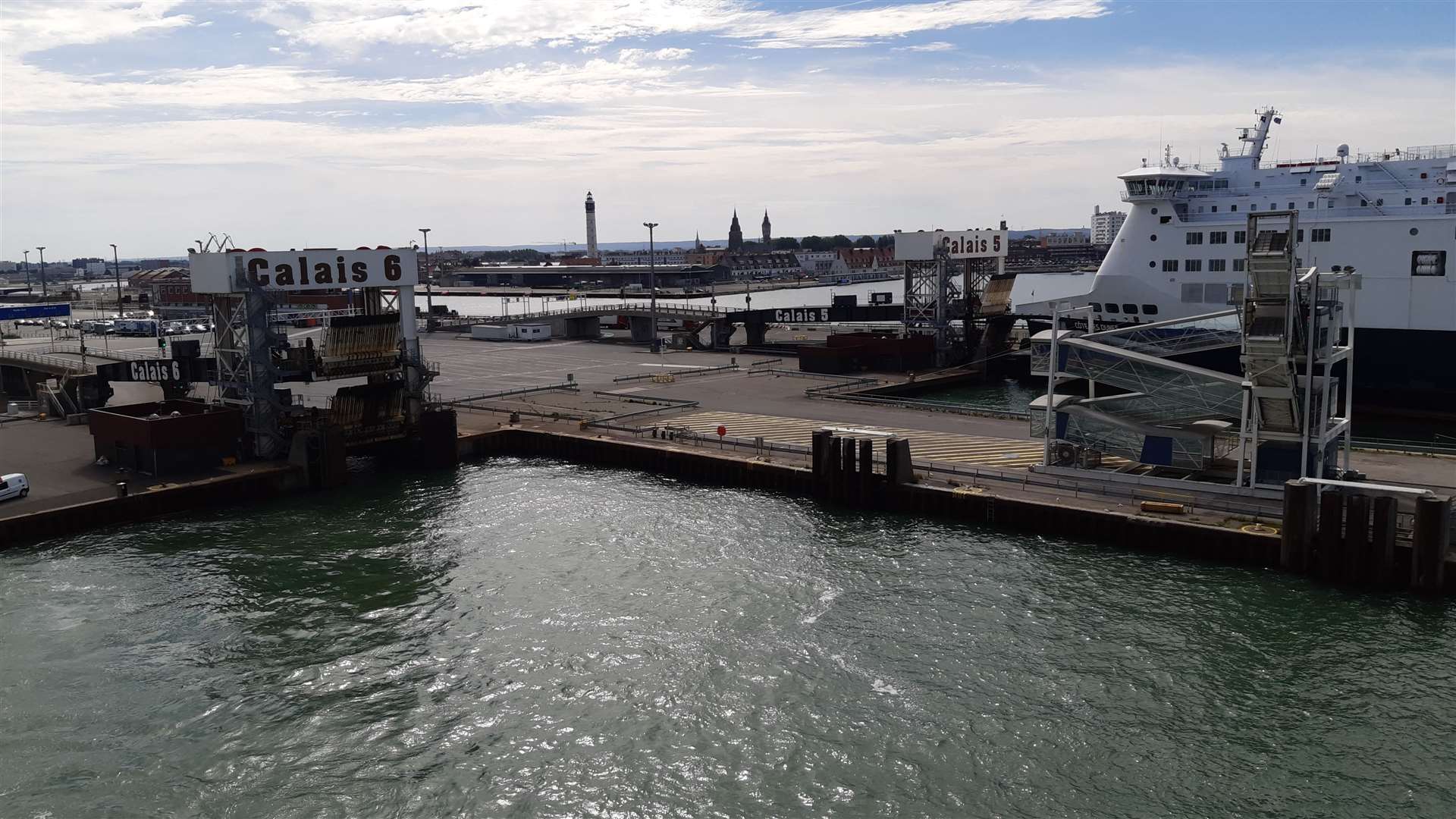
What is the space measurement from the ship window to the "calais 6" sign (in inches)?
2158

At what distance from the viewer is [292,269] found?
4722 cm

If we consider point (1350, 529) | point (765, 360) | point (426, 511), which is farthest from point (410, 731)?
point (765, 360)

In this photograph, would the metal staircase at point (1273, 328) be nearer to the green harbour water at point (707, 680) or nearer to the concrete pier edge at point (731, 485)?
the concrete pier edge at point (731, 485)

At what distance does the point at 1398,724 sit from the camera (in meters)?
23.2

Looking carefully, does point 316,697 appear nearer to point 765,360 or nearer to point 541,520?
point 541,520

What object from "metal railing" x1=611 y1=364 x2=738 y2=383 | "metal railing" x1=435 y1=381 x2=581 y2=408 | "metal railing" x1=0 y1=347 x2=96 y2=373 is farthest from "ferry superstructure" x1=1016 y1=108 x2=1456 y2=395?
"metal railing" x1=0 y1=347 x2=96 y2=373

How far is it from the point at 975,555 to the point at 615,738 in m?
16.1

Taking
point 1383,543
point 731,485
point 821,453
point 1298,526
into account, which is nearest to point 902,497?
point 821,453

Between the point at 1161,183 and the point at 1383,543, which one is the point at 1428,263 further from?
the point at 1383,543

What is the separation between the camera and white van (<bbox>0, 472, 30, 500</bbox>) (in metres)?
39.7

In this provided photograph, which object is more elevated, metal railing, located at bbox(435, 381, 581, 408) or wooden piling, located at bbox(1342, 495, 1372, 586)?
metal railing, located at bbox(435, 381, 581, 408)

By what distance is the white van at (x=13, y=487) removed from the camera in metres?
39.7

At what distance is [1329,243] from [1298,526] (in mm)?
36813

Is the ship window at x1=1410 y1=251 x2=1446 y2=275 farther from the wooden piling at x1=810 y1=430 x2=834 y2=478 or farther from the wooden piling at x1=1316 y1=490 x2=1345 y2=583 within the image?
the wooden piling at x1=810 y1=430 x2=834 y2=478
